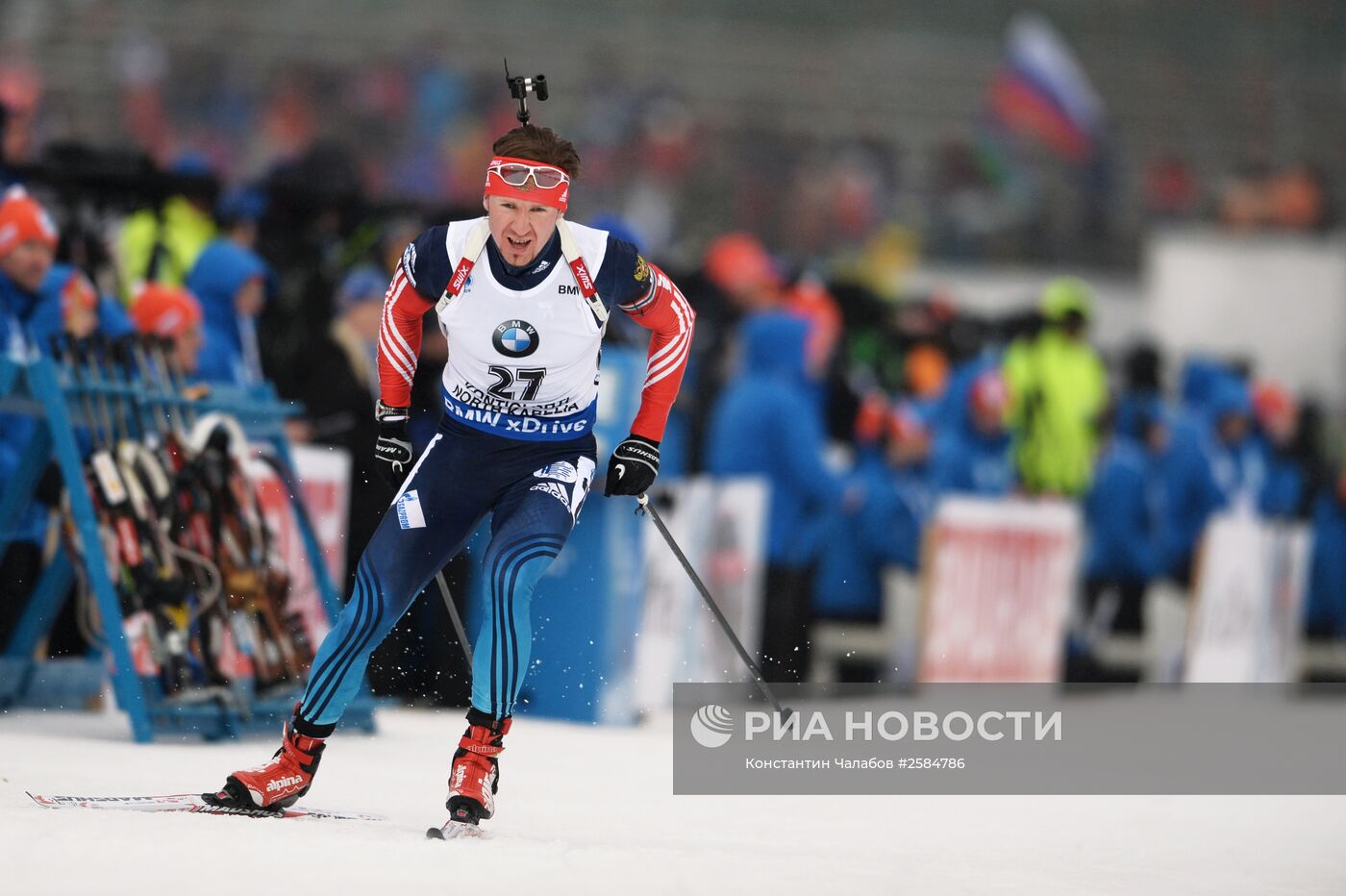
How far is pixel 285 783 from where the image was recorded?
5941 mm

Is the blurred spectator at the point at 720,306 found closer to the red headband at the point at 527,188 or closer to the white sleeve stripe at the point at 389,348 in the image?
the white sleeve stripe at the point at 389,348

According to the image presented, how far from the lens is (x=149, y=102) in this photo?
780 inches

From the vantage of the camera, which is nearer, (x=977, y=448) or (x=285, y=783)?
(x=285, y=783)

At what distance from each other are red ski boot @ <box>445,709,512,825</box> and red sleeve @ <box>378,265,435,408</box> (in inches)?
42.3

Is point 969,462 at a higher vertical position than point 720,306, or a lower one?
lower

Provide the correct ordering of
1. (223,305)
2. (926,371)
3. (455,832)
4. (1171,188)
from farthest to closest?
(1171,188) → (926,371) → (223,305) → (455,832)

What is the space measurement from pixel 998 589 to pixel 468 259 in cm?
728

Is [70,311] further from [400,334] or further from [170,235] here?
[400,334]

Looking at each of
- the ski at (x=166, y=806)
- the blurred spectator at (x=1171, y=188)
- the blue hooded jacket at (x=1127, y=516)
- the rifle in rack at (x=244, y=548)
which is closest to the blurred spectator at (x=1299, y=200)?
the blurred spectator at (x=1171, y=188)

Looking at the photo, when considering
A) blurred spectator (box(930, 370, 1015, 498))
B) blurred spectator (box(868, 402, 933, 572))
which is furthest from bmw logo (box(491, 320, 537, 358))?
blurred spectator (box(930, 370, 1015, 498))

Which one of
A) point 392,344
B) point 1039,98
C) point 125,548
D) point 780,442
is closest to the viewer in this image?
point 392,344

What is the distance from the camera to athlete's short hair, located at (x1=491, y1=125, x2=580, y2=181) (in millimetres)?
6020

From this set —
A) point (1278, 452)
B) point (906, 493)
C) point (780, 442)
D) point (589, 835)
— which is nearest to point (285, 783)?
point (589, 835)
